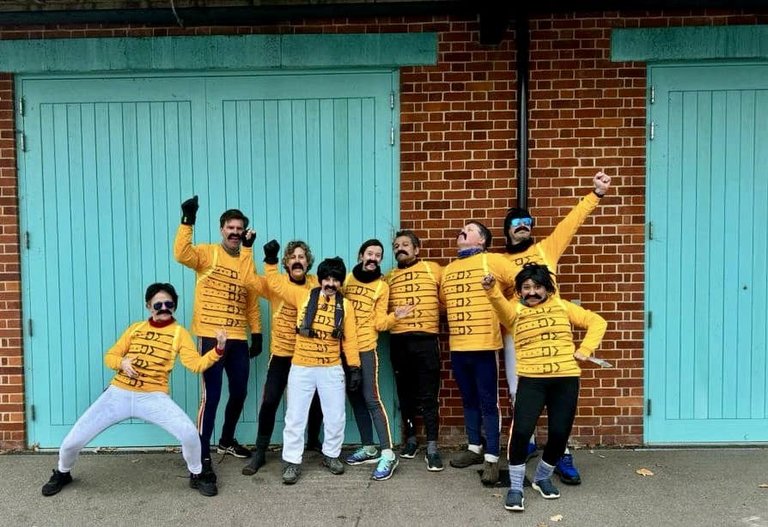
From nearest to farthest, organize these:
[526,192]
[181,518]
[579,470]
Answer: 1. [181,518]
2. [579,470]
3. [526,192]

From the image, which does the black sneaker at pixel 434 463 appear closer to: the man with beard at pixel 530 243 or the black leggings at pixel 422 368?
the black leggings at pixel 422 368

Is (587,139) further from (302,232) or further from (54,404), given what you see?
(54,404)

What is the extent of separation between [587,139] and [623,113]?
14.1 inches

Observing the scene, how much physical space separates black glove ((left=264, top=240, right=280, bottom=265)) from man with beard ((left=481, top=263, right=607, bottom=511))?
1507 mm

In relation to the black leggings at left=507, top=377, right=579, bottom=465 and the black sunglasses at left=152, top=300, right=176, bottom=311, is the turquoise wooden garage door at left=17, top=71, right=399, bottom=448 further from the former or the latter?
the black leggings at left=507, top=377, right=579, bottom=465

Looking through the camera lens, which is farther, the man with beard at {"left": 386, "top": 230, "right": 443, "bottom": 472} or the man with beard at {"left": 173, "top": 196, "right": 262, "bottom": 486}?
the man with beard at {"left": 386, "top": 230, "right": 443, "bottom": 472}

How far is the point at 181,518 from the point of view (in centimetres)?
399

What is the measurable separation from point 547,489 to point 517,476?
0.31 meters

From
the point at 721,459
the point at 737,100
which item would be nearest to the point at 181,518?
the point at 721,459

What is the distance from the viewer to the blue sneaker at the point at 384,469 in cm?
452

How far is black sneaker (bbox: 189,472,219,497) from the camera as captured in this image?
14.1 ft

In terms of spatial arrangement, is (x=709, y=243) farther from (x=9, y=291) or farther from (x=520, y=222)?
A: (x=9, y=291)

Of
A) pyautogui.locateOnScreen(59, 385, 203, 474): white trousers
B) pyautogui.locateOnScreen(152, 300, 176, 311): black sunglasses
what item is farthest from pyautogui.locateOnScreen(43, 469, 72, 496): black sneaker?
pyautogui.locateOnScreen(152, 300, 176, 311): black sunglasses

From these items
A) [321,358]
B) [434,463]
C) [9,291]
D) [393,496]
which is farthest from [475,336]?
[9,291]
